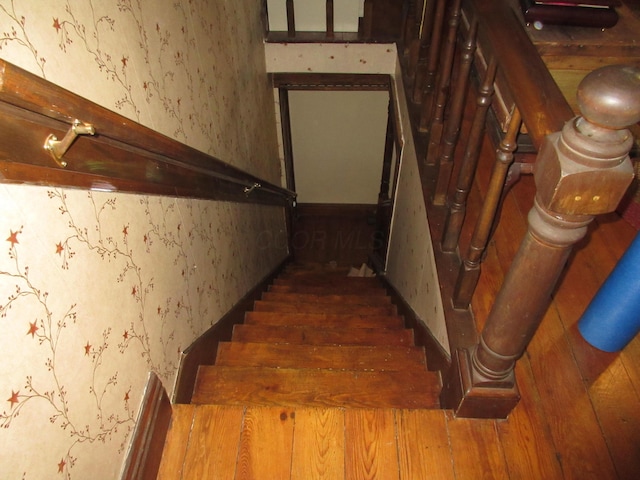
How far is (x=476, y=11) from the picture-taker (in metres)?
1.13

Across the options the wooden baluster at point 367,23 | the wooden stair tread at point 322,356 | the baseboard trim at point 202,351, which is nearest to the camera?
the baseboard trim at point 202,351

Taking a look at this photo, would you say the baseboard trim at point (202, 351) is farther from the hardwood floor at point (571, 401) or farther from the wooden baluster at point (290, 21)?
the wooden baluster at point (290, 21)

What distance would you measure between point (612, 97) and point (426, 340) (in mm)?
1350

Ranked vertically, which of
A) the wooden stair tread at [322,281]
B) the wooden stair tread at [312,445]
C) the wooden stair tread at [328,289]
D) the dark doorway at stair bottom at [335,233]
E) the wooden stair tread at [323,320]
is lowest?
the dark doorway at stair bottom at [335,233]

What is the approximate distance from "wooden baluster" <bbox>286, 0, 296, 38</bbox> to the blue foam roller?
3.11 m

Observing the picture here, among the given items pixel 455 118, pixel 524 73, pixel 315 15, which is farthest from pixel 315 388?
pixel 315 15

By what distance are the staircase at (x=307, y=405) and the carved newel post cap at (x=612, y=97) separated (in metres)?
0.92

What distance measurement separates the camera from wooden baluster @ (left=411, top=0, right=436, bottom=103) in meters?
2.02

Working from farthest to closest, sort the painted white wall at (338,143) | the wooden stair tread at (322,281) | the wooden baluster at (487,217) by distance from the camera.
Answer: the painted white wall at (338,143) < the wooden stair tread at (322,281) < the wooden baluster at (487,217)

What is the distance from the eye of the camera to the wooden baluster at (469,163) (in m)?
1.14

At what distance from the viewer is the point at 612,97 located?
602 mm

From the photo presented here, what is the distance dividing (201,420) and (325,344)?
77cm

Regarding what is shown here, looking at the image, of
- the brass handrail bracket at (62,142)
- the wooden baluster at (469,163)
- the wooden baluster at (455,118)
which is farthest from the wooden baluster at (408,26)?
the brass handrail bracket at (62,142)

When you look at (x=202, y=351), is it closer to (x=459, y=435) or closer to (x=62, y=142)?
(x=459, y=435)
